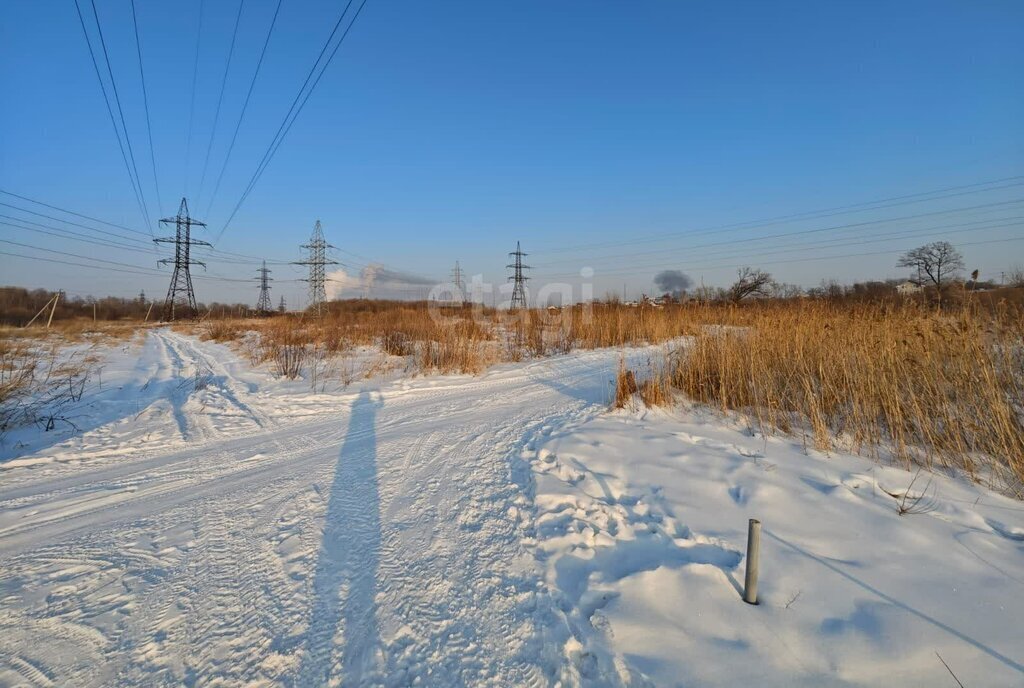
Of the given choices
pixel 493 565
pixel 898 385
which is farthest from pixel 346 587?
pixel 898 385

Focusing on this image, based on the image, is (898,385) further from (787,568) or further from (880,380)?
(787,568)

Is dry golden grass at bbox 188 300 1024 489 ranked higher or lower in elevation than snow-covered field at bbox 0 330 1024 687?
higher

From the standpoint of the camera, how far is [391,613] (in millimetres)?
1976

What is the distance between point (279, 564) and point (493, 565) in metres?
1.33

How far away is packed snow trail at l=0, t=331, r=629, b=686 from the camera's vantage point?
5.59ft

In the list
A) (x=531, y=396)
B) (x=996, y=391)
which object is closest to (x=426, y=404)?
(x=531, y=396)

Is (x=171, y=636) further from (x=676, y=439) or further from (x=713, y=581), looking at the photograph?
(x=676, y=439)

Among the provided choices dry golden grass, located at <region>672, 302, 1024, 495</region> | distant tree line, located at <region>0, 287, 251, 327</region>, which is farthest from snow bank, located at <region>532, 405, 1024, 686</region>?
distant tree line, located at <region>0, 287, 251, 327</region>

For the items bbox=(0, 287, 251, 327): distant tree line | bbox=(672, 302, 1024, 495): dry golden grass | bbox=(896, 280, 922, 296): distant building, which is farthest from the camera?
bbox=(0, 287, 251, 327): distant tree line

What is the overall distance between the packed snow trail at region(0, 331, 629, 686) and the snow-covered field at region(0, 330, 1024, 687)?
0.05ft

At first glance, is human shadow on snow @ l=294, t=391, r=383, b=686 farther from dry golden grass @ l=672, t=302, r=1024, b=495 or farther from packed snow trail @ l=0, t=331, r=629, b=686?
dry golden grass @ l=672, t=302, r=1024, b=495

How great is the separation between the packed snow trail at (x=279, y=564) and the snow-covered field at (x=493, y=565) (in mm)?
14

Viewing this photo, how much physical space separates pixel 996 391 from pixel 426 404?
6.50m

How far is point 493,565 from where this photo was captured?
2373mm
